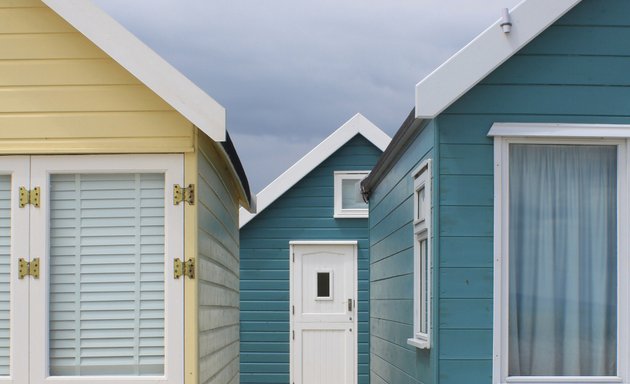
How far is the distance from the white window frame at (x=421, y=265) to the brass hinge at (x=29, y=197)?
2.44 m

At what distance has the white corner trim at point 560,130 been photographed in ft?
20.4

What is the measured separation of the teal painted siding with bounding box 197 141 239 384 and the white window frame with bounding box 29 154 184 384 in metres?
0.21

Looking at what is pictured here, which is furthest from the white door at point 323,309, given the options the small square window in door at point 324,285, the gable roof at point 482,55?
the gable roof at point 482,55

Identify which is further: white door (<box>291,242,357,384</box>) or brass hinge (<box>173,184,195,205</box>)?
white door (<box>291,242,357,384</box>)

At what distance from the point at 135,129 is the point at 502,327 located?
8.40 feet

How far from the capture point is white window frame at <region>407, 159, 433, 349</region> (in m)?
6.60

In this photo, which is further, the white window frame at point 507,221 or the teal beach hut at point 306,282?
the teal beach hut at point 306,282

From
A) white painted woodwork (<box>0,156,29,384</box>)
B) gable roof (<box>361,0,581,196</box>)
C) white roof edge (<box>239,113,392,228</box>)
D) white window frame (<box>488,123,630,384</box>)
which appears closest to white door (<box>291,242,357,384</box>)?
white roof edge (<box>239,113,392,228</box>)

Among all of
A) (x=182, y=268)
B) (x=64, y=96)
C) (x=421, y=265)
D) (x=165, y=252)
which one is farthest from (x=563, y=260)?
(x=64, y=96)

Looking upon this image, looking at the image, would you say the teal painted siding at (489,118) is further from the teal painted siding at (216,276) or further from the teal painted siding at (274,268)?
the teal painted siding at (274,268)

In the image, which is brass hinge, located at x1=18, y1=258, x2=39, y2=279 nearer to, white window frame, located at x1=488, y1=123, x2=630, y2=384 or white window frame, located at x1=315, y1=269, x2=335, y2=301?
white window frame, located at x1=488, y1=123, x2=630, y2=384

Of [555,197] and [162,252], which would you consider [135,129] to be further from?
[555,197]

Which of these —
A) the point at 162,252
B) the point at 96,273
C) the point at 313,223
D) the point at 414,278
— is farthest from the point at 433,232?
the point at 313,223

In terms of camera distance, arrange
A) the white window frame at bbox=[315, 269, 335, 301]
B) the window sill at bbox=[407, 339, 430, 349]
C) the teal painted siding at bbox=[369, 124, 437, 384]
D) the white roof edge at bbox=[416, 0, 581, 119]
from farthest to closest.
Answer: the white window frame at bbox=[315, 269, 335, 301] < the teal painted siding at bbox=[369, 124, 437, 384] < the window sill at bbox=[407, 339, 430, 349] < the white roof edge at bbox=[416, 0, 581, 119]
